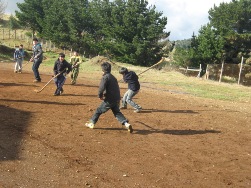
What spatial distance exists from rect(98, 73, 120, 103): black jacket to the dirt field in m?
0.93

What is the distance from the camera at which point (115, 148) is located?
7.61m

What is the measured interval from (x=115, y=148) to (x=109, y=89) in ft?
5.72

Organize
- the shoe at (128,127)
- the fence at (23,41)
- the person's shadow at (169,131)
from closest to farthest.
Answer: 1. the shoe at (128,127)
2. the person's shadow at (169,131)
3. the fence at (23,41)

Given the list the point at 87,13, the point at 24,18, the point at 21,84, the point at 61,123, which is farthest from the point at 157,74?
the point at 24,18

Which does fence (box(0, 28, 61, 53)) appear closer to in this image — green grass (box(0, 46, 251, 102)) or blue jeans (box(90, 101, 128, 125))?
green grass (box(0, 46, 251, 102))

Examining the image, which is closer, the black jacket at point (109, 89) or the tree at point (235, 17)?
the black jacket at point (109, 89)

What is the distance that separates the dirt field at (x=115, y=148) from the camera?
594cm

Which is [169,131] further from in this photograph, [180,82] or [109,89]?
[180,82]

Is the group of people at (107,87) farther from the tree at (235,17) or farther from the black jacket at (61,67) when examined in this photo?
the tree at (235,17)

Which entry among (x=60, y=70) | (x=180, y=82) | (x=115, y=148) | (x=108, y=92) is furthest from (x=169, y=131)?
(x=180, y=82)

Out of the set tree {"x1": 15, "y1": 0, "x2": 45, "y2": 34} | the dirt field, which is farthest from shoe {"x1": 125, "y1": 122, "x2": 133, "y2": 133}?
tree {"x1": 15, "y1": 0, "x2": 45, "y2": 34}

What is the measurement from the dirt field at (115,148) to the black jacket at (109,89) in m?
0.93

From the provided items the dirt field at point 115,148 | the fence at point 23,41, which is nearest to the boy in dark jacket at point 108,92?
the dirt field at point 115,148

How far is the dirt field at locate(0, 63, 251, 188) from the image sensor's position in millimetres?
5941
